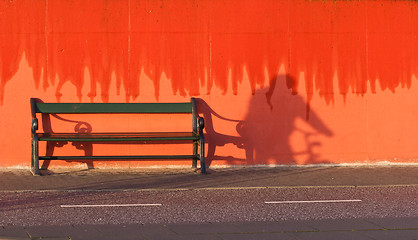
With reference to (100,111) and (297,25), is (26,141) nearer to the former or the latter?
(100,111)

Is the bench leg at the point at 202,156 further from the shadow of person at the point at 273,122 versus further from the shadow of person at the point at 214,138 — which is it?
the shadow of person at the point at 273,122

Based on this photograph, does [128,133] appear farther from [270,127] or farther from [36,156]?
[270,127]

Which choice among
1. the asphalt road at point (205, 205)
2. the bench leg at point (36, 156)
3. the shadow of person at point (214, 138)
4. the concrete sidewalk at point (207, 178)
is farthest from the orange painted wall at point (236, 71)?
the asphalt road at point (205, 205)

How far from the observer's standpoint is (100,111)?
511 inches

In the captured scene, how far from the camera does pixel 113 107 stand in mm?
13008

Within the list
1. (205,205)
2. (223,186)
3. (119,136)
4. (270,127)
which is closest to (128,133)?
(119,136)

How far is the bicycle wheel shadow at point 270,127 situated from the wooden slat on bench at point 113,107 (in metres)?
0.68

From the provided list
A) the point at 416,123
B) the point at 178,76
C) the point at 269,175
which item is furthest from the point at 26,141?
the point at 416,123

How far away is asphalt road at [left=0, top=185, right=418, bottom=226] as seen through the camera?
822 centimetres

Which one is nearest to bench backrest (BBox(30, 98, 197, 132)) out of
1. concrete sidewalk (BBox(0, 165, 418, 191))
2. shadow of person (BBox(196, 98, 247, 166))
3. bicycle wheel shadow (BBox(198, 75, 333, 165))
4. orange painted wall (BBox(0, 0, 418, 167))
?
orange painted wall (BBox(0, 0, 418, 167))

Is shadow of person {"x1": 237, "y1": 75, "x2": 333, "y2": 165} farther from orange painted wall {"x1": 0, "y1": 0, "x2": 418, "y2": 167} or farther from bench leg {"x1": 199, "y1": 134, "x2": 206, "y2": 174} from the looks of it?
bench leg {"x1": 199, "y1": 134, "x2": 206, "y2": 174}

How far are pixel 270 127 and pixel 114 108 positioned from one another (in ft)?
9.63

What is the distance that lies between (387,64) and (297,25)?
188 centimetres

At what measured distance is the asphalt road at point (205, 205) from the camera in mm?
8219
